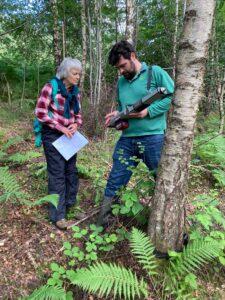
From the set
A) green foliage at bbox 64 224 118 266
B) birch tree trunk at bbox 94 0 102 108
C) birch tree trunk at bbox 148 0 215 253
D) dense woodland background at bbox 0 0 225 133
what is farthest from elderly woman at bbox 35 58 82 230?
dense woodland background at bbox 0 0 225 133

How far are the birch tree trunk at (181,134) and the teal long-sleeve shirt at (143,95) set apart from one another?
0.33 metres

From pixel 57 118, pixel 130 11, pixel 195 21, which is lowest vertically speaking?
pixel 57 118

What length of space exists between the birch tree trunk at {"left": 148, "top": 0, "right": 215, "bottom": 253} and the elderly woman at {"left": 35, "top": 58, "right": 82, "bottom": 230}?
1.11m

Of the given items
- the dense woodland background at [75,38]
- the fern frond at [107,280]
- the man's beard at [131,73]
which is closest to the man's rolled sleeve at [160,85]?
the man's beard at [131,73]

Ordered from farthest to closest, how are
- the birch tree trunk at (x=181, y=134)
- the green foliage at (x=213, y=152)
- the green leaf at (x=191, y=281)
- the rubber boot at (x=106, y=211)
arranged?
1. the green foliage at (x=213, y=152)
2. the rubber boot at (x=106, y=211)
3. the green leaf at (x=191, y=281)
4. the birch tree trunk at (x=181, y=134)

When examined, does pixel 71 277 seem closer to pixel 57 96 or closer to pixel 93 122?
pixel 57 96

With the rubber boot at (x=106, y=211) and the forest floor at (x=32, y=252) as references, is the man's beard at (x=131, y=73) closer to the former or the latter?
the rubber boot at (x=106, y=211)

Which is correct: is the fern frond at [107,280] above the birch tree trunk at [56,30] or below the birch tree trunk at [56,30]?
below

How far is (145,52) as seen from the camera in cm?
1090

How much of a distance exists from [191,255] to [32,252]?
61.2 inches

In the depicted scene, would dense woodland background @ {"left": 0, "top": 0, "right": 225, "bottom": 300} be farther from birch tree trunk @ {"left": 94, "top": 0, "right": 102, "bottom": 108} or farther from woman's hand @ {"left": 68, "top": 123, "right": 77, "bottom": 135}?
woman's hand @ {"left": 68, "top": 123, "right": 77, "bottom": 135}

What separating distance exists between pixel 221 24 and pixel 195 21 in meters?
8.78

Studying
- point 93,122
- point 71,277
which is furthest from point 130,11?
point 71,277

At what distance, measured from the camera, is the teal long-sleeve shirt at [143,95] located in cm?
277
